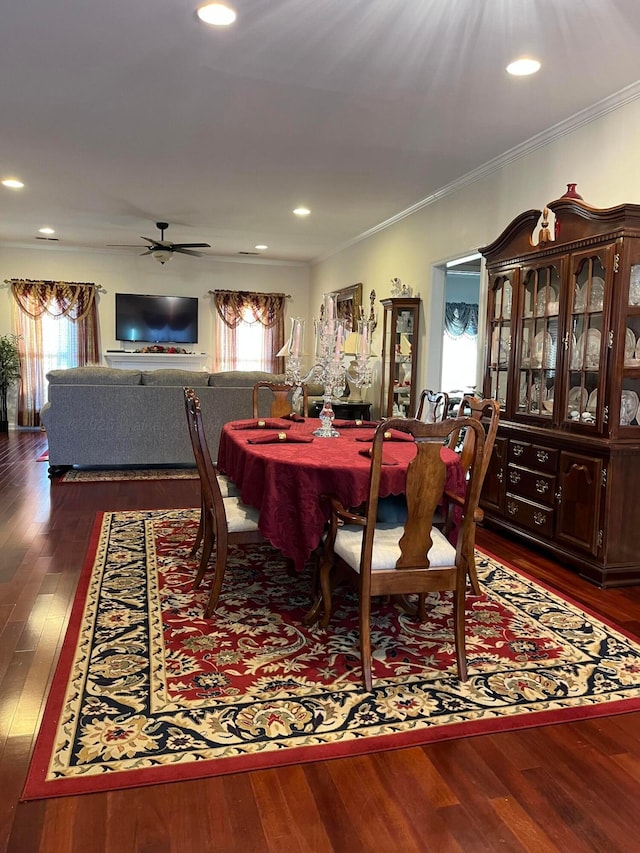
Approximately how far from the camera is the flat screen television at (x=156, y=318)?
9969 mm

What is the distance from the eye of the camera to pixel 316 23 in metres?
2.96

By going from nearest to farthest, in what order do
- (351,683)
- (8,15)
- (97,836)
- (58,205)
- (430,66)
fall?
(97,836) → (351,683) → (8,15) → (430,66) → (58,205)

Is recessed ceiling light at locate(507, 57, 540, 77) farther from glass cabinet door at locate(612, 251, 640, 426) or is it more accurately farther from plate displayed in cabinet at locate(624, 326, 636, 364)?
plate displayed in cabinet at locate(624, 326, 636, 364)

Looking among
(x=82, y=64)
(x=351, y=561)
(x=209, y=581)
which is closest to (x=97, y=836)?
(x=351, y=561)

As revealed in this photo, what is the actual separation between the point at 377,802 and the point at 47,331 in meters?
9.53

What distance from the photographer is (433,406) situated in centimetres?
417

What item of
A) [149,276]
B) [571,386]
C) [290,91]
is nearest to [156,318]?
[149,276]

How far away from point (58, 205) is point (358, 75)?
461cm

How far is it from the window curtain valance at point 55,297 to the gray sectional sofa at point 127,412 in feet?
13.5

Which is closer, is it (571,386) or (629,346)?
(629,346)

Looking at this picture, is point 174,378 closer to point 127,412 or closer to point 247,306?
point 127,412

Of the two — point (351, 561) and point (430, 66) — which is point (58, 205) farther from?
point (351, 561)

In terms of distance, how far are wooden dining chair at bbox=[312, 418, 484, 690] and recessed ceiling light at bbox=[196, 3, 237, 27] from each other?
2.13 meters

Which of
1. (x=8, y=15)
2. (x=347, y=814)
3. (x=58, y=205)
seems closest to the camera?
(x=347, y=814)
